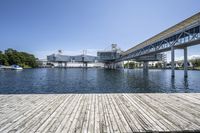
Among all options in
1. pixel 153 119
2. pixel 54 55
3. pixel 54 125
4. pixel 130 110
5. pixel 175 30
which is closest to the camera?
pixel 54 125

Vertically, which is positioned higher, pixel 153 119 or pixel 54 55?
pixel 54 55

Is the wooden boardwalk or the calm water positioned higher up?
the wooden boardwalk

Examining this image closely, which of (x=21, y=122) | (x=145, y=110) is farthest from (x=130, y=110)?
(x=21, y=122)

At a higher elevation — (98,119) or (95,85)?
(98,119)

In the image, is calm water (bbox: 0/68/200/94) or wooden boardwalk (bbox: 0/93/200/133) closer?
wooden boardwalk (bbox: 0/93/200/133)

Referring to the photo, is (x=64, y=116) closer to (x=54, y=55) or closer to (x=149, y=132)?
(x=149, y=132)

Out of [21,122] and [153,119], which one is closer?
[21,122]

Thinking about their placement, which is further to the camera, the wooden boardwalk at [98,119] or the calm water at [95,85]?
the calm water at [95,85]

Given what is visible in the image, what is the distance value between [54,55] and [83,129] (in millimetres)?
193121

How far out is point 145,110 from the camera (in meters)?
6.21

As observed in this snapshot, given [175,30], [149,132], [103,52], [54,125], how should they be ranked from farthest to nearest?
[103,52]
[175,30]
[54,125]
[149,132]

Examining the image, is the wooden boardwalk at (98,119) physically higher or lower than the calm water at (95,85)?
higher

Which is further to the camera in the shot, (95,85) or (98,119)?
(95,85)

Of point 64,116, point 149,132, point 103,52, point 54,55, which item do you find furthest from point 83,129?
point 54,55
